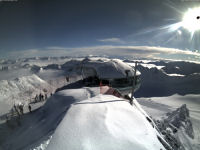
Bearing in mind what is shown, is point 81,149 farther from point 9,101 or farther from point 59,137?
point 9,101

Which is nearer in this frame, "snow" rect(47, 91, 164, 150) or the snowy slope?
"snow" rect(47, 91, 164, 150)

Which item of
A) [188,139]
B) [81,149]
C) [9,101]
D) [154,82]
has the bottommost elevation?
[154,82]

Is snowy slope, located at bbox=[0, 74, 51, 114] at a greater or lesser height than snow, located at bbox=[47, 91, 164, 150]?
lesser

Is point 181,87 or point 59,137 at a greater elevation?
point 59,137

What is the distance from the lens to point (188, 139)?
2294 centimetres

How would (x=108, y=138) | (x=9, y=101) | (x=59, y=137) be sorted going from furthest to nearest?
(x=9, y=101) < (x=108, y=138) < (x=59, y=137)

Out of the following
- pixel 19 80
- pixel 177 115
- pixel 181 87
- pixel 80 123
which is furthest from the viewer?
pixel 181 87

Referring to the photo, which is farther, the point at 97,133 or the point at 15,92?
the point at 15,92

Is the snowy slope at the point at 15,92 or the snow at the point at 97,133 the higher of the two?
the snow at the point at 97,133

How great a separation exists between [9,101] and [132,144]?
103 feet

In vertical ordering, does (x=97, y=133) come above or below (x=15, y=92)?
above

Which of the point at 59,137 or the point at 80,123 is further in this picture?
the point at 80,123

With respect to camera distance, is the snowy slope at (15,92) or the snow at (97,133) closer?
the snow at (97,133)

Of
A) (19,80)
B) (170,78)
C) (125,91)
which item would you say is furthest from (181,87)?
(19,80)
